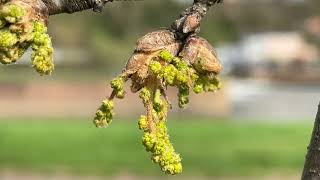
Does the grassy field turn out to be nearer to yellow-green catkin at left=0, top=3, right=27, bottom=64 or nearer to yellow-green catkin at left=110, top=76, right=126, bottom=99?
yellow-green catkin at left=110, top=76, right=126, bottom=99

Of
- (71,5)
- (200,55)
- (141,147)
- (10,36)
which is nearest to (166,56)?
(200,55)

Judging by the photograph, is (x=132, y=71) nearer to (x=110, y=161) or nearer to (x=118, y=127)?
(x=110, y=161)

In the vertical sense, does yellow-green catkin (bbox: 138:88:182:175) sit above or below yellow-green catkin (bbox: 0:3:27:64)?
below

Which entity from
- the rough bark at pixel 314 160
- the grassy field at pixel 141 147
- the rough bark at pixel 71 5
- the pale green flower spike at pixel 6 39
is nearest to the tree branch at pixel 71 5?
the rough bark at pixel 71 5

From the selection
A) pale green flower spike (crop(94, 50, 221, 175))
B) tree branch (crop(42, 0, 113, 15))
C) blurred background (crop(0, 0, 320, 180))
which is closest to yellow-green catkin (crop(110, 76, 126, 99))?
pale green flower spike (crop(94, 50, 221, 175))

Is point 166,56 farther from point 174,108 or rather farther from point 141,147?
point 174,108

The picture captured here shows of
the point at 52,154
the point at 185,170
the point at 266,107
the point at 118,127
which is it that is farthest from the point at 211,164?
the point at 266,107

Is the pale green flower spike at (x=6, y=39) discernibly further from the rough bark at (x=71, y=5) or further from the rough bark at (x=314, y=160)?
the rough bark at (x=314, y=160)
